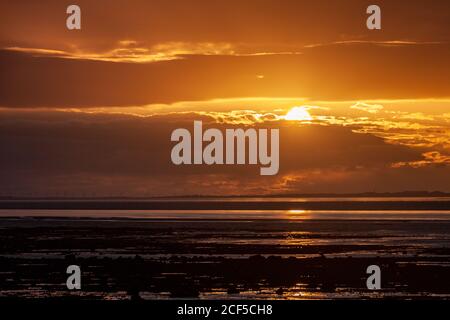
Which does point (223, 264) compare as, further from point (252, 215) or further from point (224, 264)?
point (252, 215)

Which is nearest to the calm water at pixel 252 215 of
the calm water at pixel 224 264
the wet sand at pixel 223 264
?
the calm water at pixel 224 264

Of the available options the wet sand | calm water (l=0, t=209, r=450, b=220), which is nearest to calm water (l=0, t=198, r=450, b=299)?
the wet sand

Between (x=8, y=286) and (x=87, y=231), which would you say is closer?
(x=8, y=286)

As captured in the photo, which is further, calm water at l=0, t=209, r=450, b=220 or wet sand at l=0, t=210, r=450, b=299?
calm water at l=0, t=209, r=450, b=220

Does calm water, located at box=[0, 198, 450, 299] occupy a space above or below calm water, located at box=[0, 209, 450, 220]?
below

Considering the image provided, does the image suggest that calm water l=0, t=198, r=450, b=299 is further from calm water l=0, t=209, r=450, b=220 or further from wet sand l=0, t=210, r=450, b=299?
calm water l=0, t=209, r=450, b=220

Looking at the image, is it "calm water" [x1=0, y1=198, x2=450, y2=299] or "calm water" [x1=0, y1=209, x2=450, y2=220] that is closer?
"calm water" [x1=0, y1=198, x2=450, y2=299]

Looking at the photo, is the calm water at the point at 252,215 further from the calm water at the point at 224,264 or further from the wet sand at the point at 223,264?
the wet sand at the point at 223,264

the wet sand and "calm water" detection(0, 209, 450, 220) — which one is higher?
"calm water" detection(0, 209, 450, 220)

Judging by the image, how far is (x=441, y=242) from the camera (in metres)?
57.0
